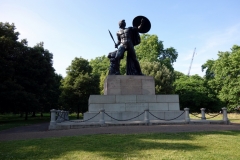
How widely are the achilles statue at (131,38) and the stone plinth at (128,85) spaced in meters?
0.76

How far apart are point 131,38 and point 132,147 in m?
11.6

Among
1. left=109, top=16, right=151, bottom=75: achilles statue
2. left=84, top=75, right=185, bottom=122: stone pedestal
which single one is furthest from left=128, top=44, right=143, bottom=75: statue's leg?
left=84, top=75, right=185, bottom=122: stone pedestal

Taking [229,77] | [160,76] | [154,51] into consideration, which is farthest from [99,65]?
[229,77]

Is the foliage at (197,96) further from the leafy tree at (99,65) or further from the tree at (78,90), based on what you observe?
the tree at (78,90)

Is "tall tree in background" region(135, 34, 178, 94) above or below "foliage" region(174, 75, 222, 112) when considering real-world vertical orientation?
above

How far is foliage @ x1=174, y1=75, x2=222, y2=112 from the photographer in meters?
49.6

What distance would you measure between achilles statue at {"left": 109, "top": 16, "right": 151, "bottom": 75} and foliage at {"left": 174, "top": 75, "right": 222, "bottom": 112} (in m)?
34.8

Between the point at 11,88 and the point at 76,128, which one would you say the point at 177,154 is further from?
the point at 11,88

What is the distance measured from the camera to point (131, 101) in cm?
1633

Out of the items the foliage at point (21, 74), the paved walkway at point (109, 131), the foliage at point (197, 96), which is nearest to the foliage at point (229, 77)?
the foliage at point (197, 96)

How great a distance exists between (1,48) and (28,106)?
7.45m

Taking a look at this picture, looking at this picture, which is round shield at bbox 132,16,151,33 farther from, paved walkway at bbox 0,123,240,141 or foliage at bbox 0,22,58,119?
foliage at bbox 0,22,58,119

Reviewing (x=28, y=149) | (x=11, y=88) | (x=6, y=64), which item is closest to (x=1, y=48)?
(x=6, y=64)

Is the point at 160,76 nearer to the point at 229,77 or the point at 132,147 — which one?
the point at 229,77
